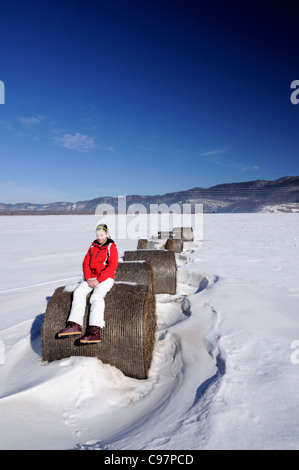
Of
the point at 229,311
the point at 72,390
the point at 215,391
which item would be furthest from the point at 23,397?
the point at 229,311

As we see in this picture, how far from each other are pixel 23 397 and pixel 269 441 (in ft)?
7.33

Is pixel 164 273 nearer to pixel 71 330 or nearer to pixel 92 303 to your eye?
pixel 92 303

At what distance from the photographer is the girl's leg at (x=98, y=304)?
3211 millimetres

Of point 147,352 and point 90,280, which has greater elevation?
point 90,280

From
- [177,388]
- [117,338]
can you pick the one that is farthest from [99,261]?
[177,388]

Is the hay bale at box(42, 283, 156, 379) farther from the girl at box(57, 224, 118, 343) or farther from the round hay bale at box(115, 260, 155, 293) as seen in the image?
the round hay bale at box(115, 260, 155, 293)

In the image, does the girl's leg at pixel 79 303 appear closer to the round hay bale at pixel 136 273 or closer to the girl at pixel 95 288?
the girl at pixel 95 288

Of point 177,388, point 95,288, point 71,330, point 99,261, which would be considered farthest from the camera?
point 99,261

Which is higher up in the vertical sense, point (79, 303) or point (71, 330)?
point (79, 303)

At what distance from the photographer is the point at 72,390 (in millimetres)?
2863

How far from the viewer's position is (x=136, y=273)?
17.5 ft

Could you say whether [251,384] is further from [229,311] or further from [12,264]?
[12,264]

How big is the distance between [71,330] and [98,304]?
1.36ft

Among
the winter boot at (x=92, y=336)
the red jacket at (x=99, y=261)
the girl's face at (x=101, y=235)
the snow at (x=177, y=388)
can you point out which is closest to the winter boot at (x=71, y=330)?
the winter boot at (x=92, y=336)
